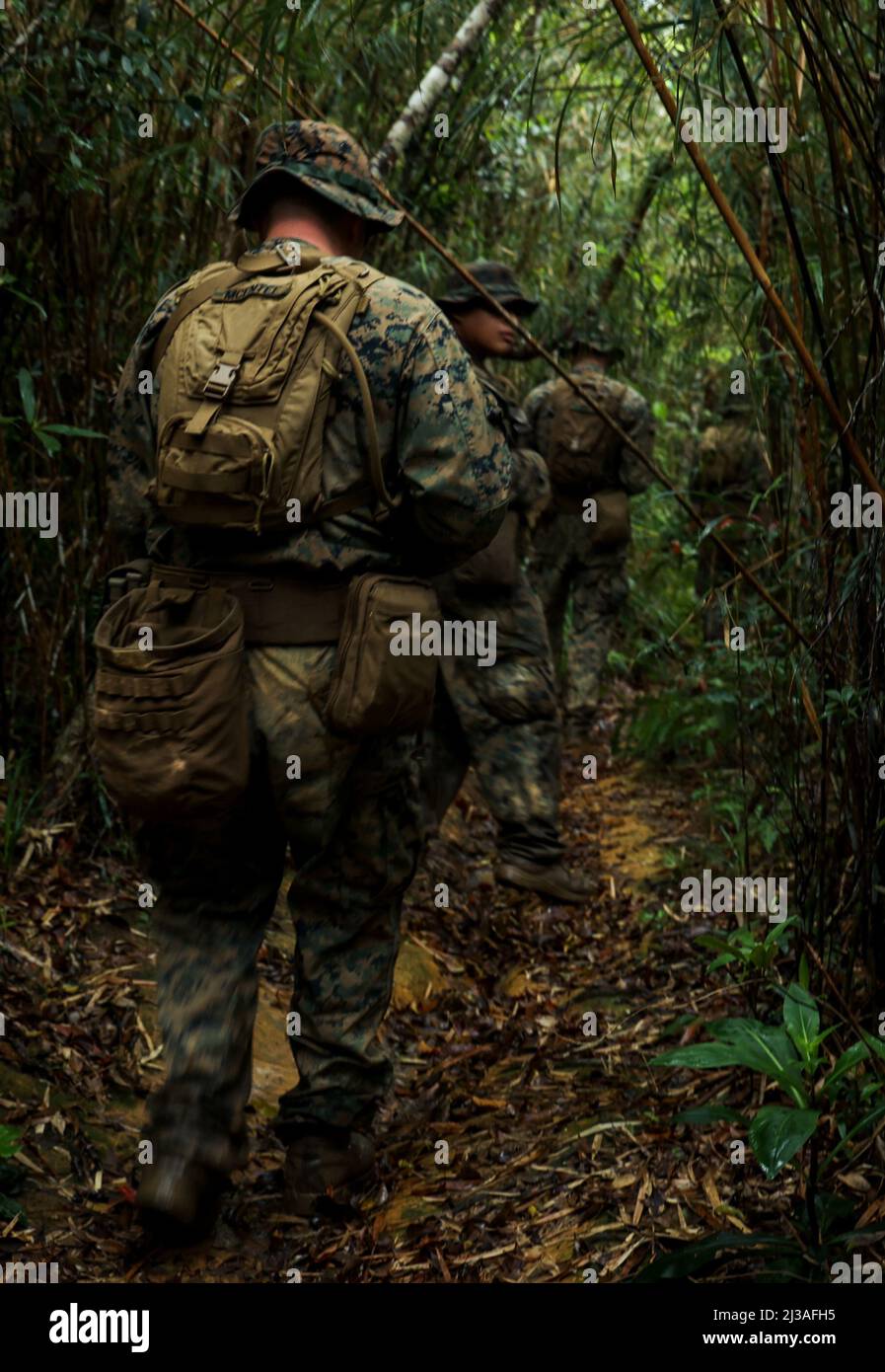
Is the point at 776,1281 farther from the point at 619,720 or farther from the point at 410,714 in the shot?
the point at 619,720

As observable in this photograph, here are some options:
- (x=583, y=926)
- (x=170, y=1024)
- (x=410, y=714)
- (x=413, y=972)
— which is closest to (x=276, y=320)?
(x=410, y=714)

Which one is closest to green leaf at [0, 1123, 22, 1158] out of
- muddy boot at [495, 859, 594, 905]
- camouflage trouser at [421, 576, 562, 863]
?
camouflage trouser at [421, 576, 562, 863]

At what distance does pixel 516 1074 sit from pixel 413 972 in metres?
0.83

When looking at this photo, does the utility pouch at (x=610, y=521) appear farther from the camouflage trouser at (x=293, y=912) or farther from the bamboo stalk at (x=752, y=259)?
the bamboo stalk at (x=752, y=259)

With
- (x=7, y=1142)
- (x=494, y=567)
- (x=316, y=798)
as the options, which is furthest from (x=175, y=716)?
(x=494, y=567)

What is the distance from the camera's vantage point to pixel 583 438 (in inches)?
276

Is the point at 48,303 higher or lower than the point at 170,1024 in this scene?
higher

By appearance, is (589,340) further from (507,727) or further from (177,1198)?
(177,1198)

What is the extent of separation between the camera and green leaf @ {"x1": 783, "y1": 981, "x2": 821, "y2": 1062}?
2.33m

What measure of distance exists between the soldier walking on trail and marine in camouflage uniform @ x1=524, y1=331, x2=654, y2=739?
7.18ft

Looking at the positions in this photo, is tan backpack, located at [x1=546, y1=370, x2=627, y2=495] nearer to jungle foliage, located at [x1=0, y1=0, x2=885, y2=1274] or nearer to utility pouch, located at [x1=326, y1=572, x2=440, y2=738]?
jungle foliage, located at [x1=0, y1=0, x2=885, y2=1274]

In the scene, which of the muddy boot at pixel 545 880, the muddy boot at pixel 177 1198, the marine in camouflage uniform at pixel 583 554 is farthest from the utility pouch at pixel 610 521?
the muddy boot at pixel 177 1198

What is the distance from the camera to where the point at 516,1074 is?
3.40 metres

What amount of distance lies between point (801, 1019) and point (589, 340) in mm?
5289
